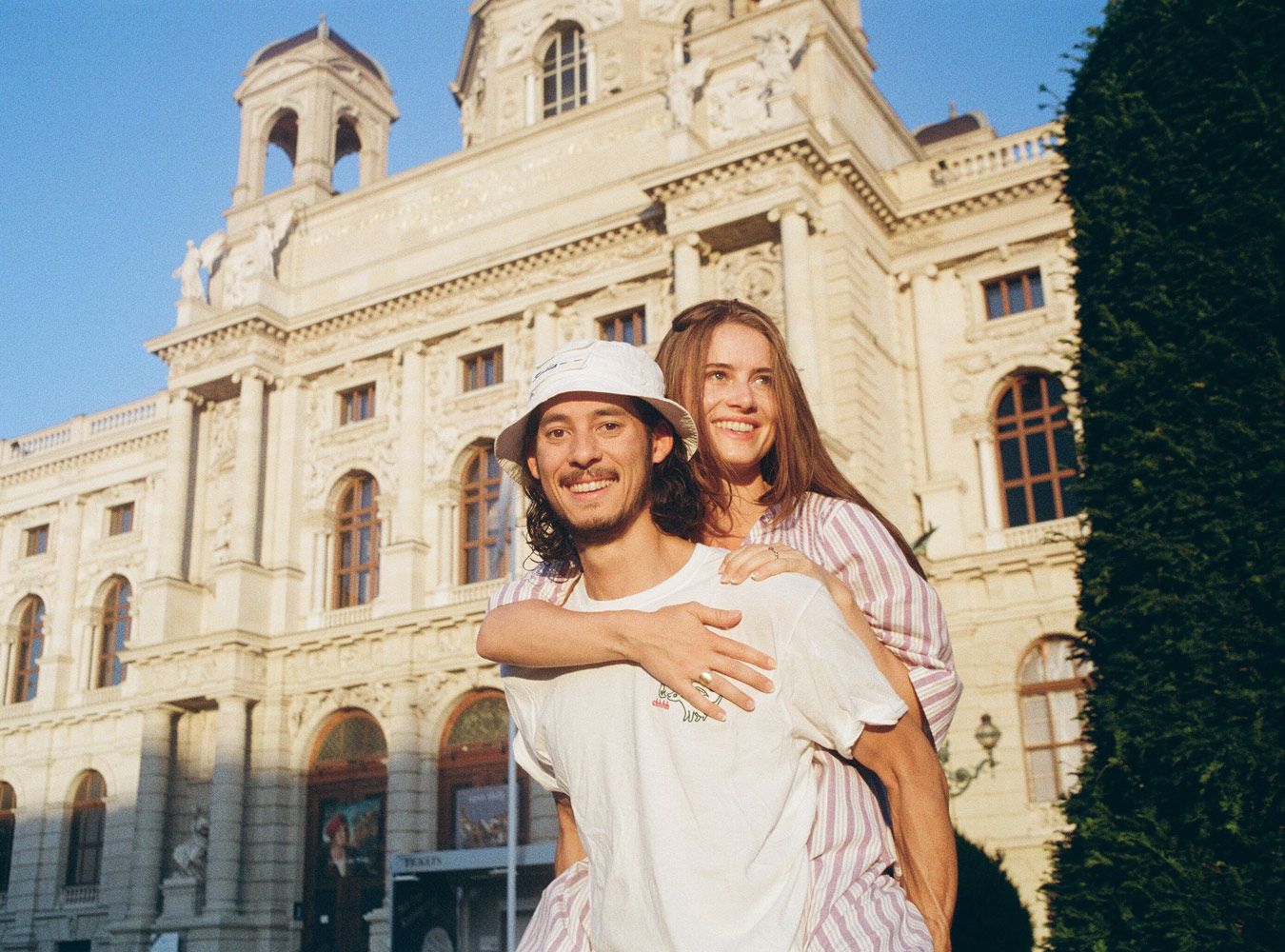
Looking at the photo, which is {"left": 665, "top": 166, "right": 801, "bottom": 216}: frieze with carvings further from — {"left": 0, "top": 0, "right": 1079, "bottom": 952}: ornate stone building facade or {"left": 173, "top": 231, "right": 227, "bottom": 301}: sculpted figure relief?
{"left": 173, "top": 231, "right": 227, "bottom": 301}: sculpted figure relief

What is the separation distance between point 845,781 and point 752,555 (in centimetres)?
43

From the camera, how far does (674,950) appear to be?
215cm

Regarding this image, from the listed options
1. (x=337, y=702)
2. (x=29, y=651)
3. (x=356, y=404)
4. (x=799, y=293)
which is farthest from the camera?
(x=29, y=651)

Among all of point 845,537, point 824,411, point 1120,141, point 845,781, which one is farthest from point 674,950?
point 824,411

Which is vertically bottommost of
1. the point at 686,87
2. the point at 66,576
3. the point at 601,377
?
the point at 601,377

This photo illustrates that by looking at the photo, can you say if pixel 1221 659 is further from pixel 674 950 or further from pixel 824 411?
pixel 824 411

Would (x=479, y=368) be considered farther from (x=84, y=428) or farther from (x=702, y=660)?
(x=702, y=660)

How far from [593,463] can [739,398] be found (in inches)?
20.6

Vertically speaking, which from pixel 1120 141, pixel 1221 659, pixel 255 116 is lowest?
pixel 1221 659

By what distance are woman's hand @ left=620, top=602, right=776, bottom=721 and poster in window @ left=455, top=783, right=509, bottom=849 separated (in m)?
19.7

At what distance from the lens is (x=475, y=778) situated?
A: 21.9 meters

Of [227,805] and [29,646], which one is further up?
[29,646]

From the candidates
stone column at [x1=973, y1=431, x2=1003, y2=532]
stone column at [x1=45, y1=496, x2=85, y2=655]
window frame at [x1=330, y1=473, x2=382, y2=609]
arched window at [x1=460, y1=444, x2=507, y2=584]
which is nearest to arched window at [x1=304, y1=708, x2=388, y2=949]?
window frame at [x1=330, y1=473, x2=382, y2=609]

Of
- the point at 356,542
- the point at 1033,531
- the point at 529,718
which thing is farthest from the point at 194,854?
the point at 529,718
